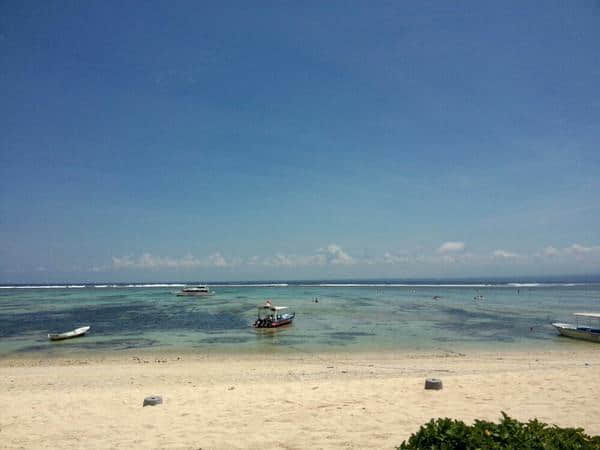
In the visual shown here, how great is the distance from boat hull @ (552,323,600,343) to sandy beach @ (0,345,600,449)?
12.4m

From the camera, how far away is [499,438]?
517 centimetres

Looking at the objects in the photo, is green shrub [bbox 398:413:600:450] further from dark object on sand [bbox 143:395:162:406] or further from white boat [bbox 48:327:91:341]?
white boat [bbox 48:327:91:341]

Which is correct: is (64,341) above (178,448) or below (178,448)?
below

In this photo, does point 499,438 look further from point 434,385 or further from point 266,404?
point 434,385

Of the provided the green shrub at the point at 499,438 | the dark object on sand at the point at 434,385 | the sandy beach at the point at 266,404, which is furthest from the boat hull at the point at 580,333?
the green shrub at the point at 499,438

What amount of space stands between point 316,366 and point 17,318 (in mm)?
40818

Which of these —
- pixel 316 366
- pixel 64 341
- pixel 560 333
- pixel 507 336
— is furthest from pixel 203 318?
pixel 560 333

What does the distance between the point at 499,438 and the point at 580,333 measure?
2893cm

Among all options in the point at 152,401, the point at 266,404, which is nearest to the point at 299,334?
the point at 266,404

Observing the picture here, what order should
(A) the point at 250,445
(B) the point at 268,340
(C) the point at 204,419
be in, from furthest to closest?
(B) the point at 268,340 → (C) the point at 204,419 → (A) the point at 250,445

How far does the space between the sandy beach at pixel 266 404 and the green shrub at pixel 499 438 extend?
9.48 feet

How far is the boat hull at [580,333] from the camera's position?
27.2 m

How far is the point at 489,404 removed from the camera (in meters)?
10.7

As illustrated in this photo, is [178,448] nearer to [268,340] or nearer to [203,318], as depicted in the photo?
[268,340]
